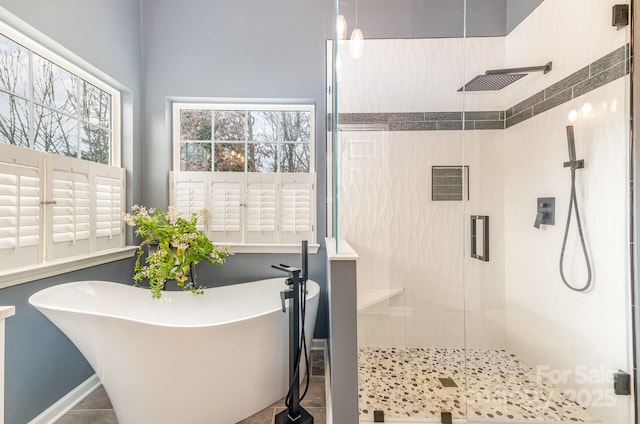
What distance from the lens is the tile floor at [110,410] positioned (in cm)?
153

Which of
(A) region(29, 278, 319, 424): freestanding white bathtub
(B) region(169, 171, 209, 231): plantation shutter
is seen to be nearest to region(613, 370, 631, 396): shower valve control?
(A) region(29, 278, 319, 424): freestanding white bathtub

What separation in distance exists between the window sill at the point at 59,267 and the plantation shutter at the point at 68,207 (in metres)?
0.06

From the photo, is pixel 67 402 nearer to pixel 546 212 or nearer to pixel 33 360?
pixel 33 360

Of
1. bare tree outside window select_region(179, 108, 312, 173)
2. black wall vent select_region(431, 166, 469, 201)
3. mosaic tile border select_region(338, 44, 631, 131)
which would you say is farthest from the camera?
bare tree outside window select_region(179, 108, 312, 173)

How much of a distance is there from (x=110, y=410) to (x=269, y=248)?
137cm

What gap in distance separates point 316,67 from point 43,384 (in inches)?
108

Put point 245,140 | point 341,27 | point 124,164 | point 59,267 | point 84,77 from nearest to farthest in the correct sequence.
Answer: point 59,267 < point 341,27 < point 84,77 < point 124,164 < point 245,140

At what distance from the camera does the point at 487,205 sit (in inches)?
73.7

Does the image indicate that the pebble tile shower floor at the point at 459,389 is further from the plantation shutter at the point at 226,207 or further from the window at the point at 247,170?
the plantation shutter at the point at 226,207

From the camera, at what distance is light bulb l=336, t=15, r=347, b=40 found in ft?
5.63

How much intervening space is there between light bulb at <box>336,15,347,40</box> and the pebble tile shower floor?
1.94m

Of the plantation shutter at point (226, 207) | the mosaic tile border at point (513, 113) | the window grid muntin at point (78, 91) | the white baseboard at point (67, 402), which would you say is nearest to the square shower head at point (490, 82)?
the mosaic tile border at point (513, 113)

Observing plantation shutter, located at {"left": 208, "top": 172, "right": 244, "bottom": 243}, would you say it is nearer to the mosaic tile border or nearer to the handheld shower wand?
the mosaic tile border

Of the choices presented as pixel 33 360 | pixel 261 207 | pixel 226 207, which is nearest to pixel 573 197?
pixel 261 207
